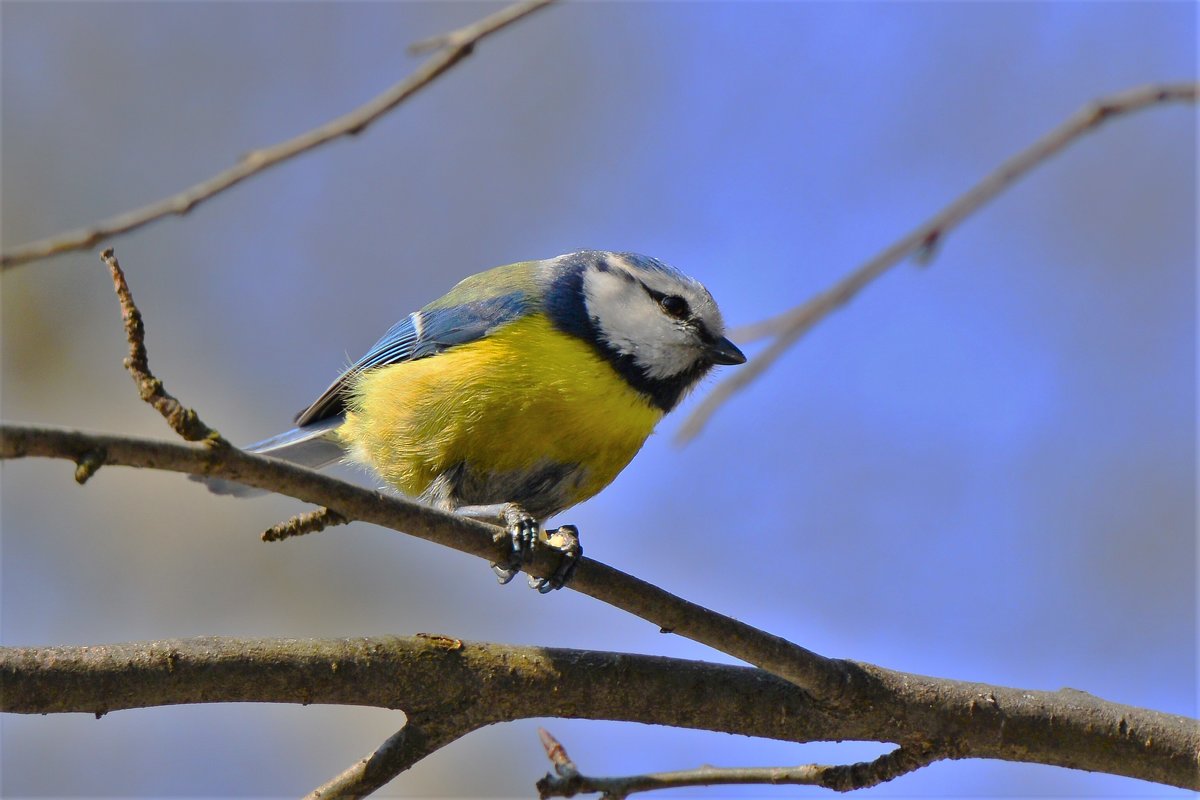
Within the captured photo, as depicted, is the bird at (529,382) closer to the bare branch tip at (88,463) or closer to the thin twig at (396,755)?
the thin twig at (396,755)

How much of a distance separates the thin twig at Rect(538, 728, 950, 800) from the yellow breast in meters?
0.75

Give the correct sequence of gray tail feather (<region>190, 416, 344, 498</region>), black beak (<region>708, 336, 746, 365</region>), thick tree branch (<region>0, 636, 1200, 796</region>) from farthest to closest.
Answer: gray tail feather (<region>190, 416, 344, 498</region>) → black beak (<region>708, 336, 746, 365</region>) → thick tree branch (<region>0, 636, 1200, 796</region>)

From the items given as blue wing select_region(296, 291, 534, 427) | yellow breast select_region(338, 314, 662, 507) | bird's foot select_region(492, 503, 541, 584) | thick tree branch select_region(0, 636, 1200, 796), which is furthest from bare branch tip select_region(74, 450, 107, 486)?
blue wing select_region(296, 291, 534, 427)

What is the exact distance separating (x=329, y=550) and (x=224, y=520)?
1.26ft

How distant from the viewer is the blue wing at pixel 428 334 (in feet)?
8.28

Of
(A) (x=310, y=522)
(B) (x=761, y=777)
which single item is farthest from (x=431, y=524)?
(B) (x=761, y=777)

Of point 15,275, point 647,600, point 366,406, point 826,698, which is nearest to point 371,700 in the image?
point 647,600

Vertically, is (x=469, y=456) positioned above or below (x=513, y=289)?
below

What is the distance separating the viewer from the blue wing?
8.28 ft

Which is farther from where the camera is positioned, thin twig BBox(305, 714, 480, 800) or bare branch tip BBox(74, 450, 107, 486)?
thin twig BBox(305, 714, 480, 800)

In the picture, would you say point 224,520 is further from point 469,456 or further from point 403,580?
point 469,456

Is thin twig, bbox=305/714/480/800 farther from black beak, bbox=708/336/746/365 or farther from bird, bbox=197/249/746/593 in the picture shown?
black beak, bbox=708/336/746/365

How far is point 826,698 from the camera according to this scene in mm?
1768

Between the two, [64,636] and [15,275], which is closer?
[64,636]
